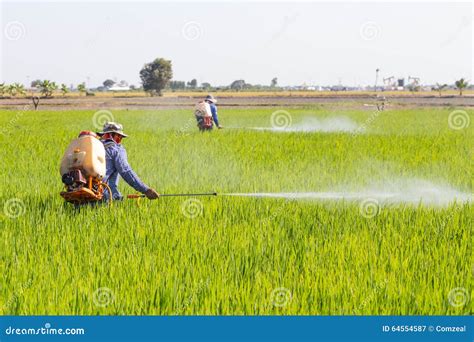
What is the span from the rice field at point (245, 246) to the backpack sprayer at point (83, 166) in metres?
0.38

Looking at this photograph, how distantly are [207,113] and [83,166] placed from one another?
10.9m

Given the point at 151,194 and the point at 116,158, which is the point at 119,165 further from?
the point at 151,194

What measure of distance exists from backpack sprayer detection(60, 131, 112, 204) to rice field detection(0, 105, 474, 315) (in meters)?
0.38

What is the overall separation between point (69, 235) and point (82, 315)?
6.43 feet

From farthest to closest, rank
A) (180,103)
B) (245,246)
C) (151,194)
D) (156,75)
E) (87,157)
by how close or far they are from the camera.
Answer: (156,75), (180,103), (151,194), (87,157), (245,246)

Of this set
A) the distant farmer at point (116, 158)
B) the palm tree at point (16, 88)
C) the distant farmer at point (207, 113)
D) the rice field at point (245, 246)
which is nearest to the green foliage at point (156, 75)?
the palm tree at point (16, 88)

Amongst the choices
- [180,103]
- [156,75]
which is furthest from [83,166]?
[156,75]

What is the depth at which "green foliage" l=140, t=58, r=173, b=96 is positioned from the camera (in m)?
88.0

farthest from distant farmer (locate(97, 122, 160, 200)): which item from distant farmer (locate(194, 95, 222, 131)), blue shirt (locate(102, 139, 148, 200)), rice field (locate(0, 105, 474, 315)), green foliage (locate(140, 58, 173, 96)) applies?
green foliage (locate(140, 58, 173, 96))

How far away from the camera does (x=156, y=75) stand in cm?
8794

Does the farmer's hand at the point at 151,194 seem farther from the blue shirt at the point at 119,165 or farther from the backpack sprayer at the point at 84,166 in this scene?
the backpack sprayer at the point at 84,166

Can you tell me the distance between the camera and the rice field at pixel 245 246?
4289 millimetres

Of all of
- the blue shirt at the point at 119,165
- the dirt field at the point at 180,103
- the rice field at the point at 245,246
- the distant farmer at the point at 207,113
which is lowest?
the rice field at the point at 245,246
